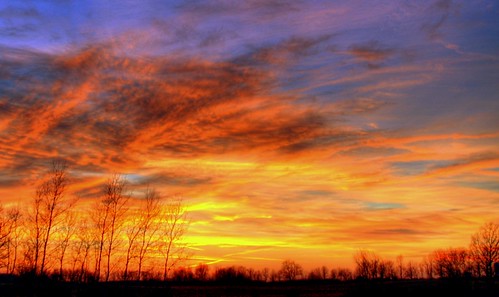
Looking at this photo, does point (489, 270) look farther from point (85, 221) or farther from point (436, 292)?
point (85, 221)

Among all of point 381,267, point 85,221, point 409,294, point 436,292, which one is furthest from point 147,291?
point 381,267

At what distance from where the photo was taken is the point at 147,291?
144ft

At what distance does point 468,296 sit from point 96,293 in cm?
4600

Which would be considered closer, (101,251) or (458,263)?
(101,251)

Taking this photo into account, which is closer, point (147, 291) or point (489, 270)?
point (147, 291)

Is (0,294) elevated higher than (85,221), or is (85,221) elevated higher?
(85,221)

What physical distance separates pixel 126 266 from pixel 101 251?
389 cm

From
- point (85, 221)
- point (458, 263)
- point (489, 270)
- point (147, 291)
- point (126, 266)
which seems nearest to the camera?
point (147, 291)

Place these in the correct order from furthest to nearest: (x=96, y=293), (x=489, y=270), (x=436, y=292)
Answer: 1. (x=489, y=270)
2. (x=436, y=292)
3. (x=96, y=293)

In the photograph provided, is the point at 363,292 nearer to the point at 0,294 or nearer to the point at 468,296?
the point at 468,296

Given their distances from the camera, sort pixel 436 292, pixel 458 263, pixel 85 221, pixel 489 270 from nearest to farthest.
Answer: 1. pixel 85 221
2. pixel 436 292
3. pixel 489 270
4. pixel 458 263

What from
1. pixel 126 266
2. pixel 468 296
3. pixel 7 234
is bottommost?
pixel 468 296

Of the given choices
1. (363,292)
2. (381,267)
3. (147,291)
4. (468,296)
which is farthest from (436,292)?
(381,267)

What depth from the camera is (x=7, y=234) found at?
178 ft
